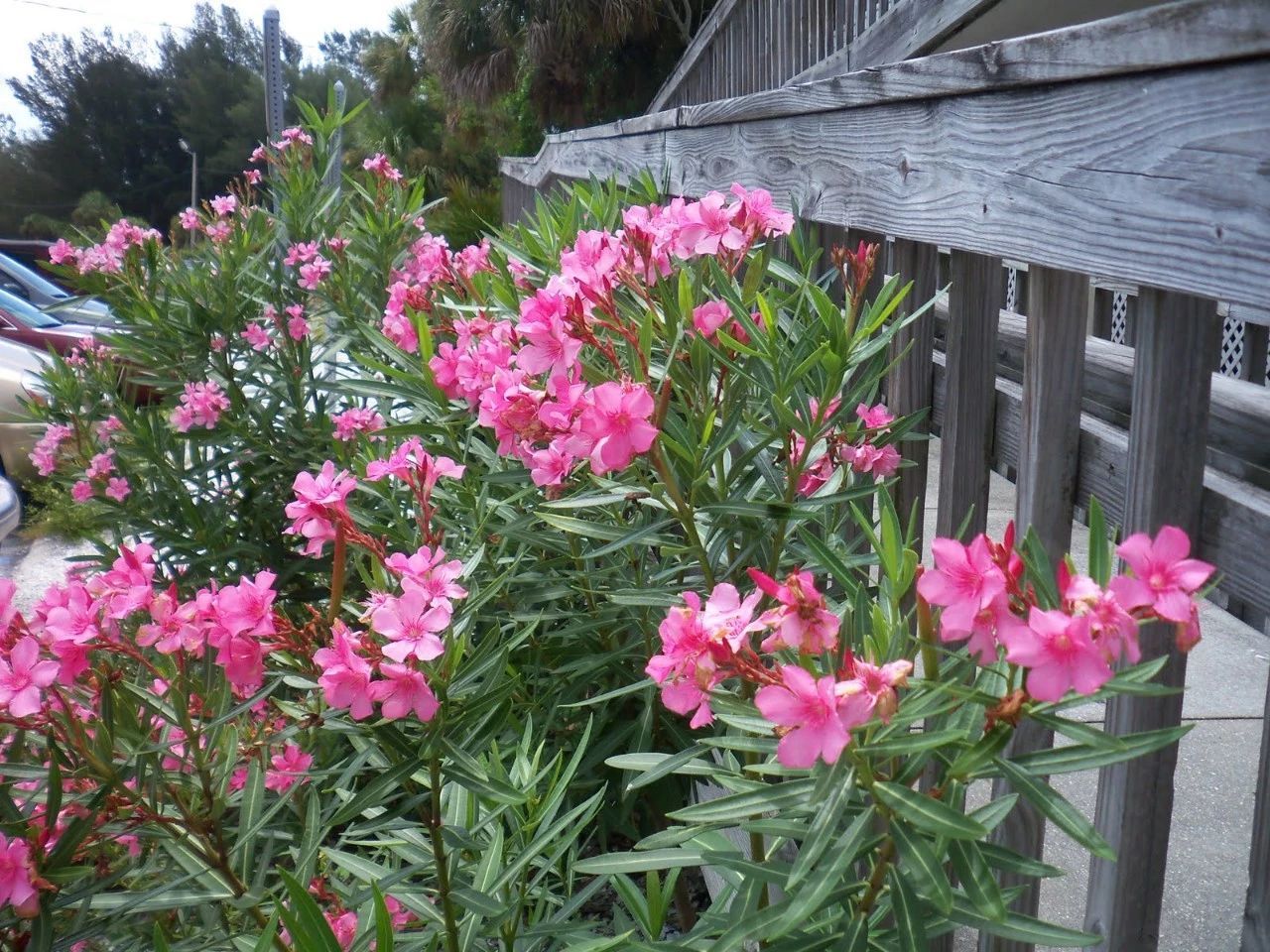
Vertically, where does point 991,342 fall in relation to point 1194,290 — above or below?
below

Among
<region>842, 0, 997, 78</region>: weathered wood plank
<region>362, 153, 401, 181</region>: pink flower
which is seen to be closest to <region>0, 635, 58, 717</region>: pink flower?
<region>362, 153, 401, 181</region>: pink flower

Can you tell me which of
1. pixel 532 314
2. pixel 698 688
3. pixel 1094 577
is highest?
pixel 532 314

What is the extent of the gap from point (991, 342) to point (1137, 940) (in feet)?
2.71

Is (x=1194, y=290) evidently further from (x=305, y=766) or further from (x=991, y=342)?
(x=305, y=766)

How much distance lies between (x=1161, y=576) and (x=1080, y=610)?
0.20 ft

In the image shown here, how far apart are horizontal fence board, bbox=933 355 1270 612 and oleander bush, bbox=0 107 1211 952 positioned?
113mm

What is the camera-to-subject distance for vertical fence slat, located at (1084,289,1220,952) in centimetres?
117

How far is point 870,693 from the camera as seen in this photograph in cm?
78

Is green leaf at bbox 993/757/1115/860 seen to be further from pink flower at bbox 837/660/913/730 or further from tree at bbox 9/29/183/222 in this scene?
tree at bbox 9/29/183/222

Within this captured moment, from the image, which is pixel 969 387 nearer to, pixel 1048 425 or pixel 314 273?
pixel 1048 425

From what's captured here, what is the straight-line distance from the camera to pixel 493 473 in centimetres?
172

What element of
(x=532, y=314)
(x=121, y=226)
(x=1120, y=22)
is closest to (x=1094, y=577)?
(x=1120, y=22)

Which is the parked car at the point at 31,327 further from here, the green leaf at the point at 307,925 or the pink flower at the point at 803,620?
the pink flower at the point at 803,620

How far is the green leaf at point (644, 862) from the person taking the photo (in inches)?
45.0
